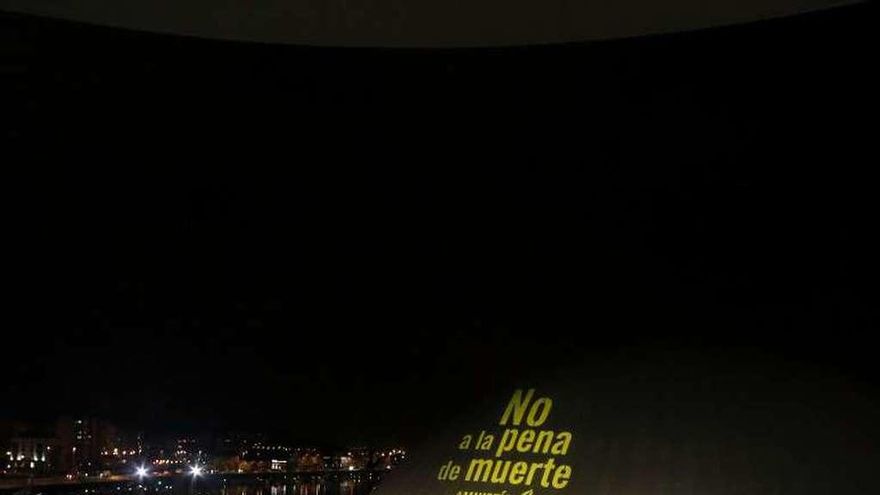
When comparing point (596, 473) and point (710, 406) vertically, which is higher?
point (710, 406)

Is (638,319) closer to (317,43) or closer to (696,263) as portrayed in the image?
(696,263)

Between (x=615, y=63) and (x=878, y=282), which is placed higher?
(x=615, y=63)

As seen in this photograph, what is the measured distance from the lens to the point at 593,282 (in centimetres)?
1459

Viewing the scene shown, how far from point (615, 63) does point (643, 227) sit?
263cm

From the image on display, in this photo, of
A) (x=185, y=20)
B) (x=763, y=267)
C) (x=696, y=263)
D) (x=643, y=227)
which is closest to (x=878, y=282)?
(x=763, y=267)

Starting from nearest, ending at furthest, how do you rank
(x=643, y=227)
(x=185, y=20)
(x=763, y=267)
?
1. (x=185, y=20)
2. (x=763, y=267)
3. (x=643, y=227)

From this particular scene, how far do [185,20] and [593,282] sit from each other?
8.17 meters

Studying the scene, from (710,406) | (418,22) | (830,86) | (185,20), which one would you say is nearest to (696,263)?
(710,406)

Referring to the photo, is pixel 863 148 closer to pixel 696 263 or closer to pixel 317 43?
pixel 696 263

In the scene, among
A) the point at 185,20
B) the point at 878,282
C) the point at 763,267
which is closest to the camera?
the point at 185,20

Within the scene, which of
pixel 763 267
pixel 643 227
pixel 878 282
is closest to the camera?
pixel 878 282

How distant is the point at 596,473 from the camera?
12734mm

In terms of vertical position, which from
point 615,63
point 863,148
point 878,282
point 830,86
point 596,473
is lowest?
point 596,473

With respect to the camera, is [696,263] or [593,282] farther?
[593,282]
